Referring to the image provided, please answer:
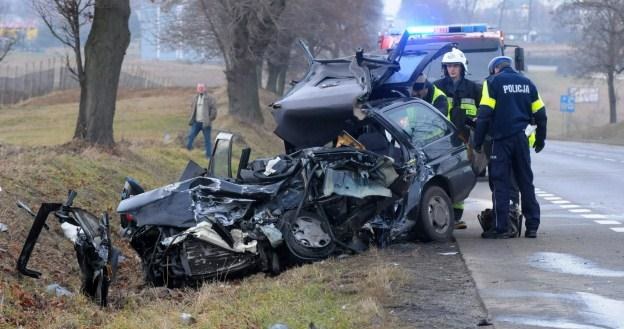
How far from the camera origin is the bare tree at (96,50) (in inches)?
682

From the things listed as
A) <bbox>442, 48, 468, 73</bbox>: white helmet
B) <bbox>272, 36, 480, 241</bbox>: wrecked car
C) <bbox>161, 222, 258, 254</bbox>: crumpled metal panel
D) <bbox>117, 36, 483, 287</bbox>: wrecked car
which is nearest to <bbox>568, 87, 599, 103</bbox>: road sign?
<bbox>442, 48, 468, 73</bbox>: white helmet

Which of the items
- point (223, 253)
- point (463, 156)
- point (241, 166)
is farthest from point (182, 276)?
point (463, 156)

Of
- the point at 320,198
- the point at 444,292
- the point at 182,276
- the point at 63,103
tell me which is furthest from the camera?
the point at 63,103

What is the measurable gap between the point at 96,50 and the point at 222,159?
24.5ft

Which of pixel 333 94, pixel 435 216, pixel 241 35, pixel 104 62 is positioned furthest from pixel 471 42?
pixel 333 94

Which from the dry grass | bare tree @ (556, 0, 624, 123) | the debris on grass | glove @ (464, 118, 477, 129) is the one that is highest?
bare tree @ (556, 0, 624, 123)

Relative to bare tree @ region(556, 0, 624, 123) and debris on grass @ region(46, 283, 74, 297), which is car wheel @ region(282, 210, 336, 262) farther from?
bare tree @ region(556, 0, 624, 123)

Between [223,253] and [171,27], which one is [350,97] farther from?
[171,27]

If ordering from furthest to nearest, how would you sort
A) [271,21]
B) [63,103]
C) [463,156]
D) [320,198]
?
[63,103]
[271,21]
[463,156]
[320,198]

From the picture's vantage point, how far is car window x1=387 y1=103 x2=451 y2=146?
36.4ft

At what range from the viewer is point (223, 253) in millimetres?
9070

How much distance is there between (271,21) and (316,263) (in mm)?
22935

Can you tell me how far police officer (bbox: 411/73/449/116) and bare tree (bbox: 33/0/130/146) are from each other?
6.31 metres

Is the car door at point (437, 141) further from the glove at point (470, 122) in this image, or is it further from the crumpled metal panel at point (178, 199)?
the crumpled metal panel at point (178, 199)
